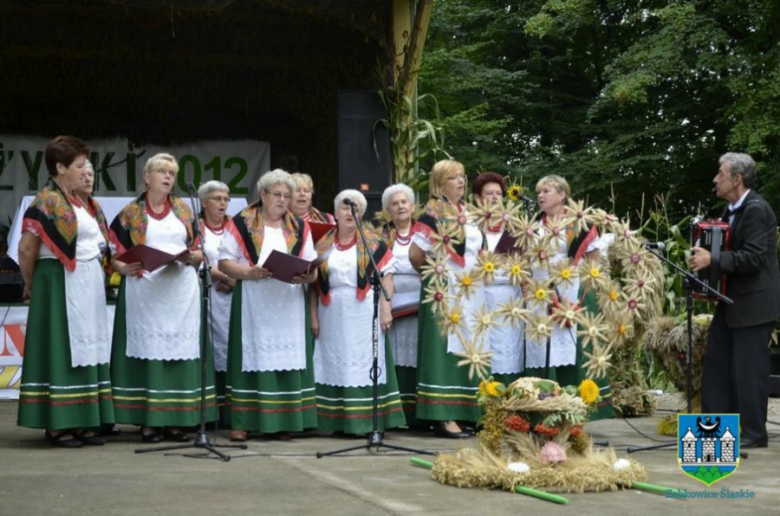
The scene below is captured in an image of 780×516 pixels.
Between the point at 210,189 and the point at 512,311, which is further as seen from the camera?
the point at 210,189

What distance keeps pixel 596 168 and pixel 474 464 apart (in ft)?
42.4

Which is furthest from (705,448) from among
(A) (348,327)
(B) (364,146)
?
(B) (364,146)

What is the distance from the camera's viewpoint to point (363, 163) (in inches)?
402

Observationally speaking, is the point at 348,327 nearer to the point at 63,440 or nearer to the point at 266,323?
the point at 266,323

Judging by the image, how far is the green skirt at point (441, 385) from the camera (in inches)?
286

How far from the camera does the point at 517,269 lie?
6.16 m

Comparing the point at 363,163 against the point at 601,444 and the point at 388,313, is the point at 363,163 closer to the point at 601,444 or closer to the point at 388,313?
the point at 388,313

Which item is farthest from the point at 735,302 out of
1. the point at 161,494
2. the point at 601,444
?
the point at 161,494

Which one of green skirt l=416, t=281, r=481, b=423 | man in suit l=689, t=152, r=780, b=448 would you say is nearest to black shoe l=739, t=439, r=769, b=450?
man in suit l=689, t=152, r=780, b=448

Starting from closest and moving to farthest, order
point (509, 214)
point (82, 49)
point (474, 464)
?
point (474, 464), point (509, 214), point (82, 49)

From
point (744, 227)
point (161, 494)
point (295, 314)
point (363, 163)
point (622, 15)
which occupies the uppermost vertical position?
point (622, 15)

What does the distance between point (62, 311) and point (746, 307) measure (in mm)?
3666

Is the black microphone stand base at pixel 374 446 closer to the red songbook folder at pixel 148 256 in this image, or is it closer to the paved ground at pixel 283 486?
the paved ground at pixel 283 486

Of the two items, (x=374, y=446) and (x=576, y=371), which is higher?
(x=576, y=371)
